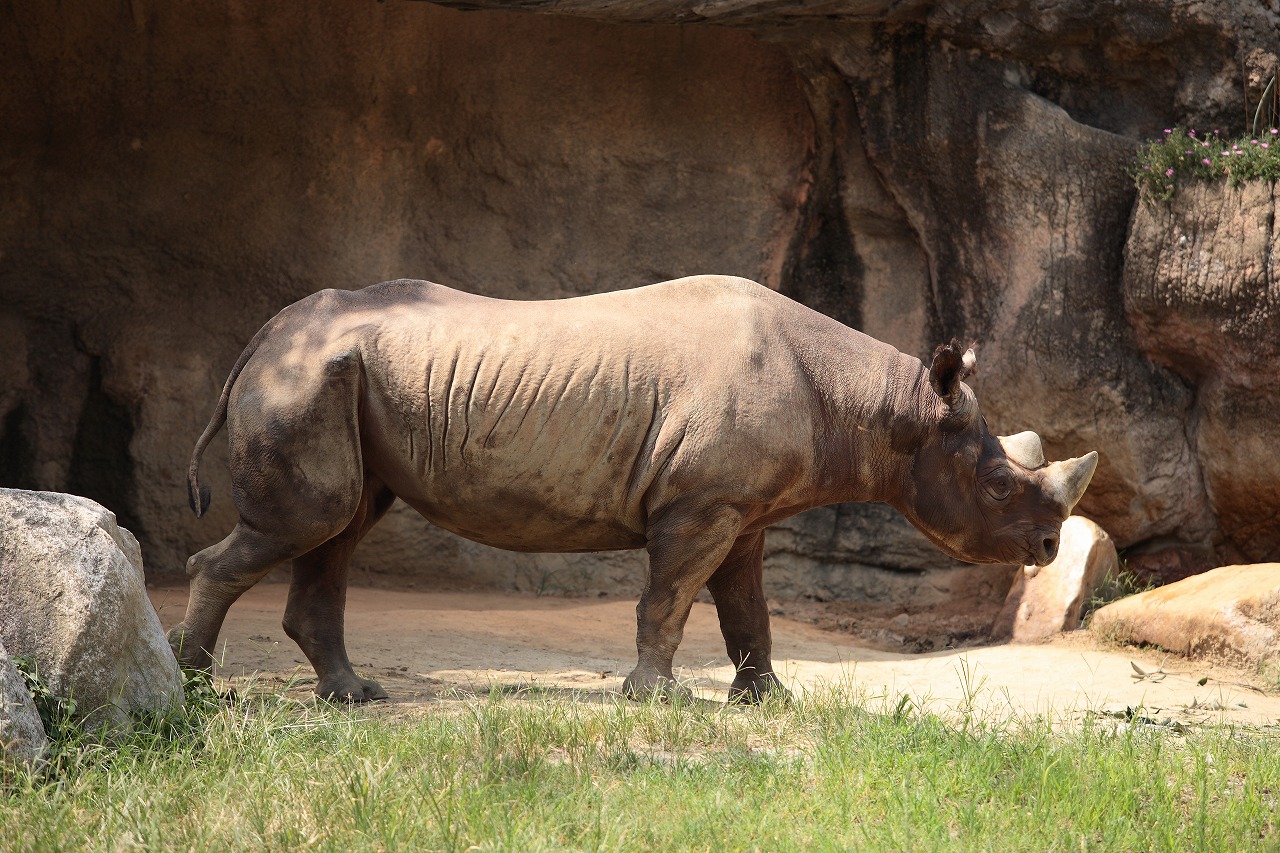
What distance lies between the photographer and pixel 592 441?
569 cm

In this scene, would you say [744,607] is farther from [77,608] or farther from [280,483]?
[77,608]

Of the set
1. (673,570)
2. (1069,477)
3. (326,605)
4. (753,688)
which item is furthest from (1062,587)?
(326,605)

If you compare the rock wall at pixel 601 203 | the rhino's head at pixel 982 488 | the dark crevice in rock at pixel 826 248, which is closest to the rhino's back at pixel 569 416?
the rhino's head at pixel 982 488

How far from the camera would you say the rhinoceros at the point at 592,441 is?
5578 millimetres

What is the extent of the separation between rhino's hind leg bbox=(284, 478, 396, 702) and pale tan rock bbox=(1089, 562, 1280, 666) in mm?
4468

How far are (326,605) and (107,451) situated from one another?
4852 millimetres

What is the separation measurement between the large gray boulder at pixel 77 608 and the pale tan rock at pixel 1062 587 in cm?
582

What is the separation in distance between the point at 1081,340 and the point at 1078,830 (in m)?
6.06

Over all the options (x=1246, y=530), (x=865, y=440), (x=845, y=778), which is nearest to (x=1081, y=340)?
(x=1246, y=530)

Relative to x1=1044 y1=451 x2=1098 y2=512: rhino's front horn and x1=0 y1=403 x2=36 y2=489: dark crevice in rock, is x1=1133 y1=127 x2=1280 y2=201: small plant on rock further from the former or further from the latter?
x1=0 y1=403 x2=36 y2=489: dark crevice in rock

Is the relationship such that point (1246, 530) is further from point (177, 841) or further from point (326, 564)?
point (177, 841)

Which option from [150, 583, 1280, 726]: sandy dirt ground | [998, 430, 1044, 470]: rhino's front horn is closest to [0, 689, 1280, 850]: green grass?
[150, 583, 1280, 726]: sandy dirt ground

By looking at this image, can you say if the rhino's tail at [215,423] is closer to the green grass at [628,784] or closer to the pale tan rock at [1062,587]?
the green grass at [628,784]

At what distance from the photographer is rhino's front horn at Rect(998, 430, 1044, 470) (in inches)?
245
